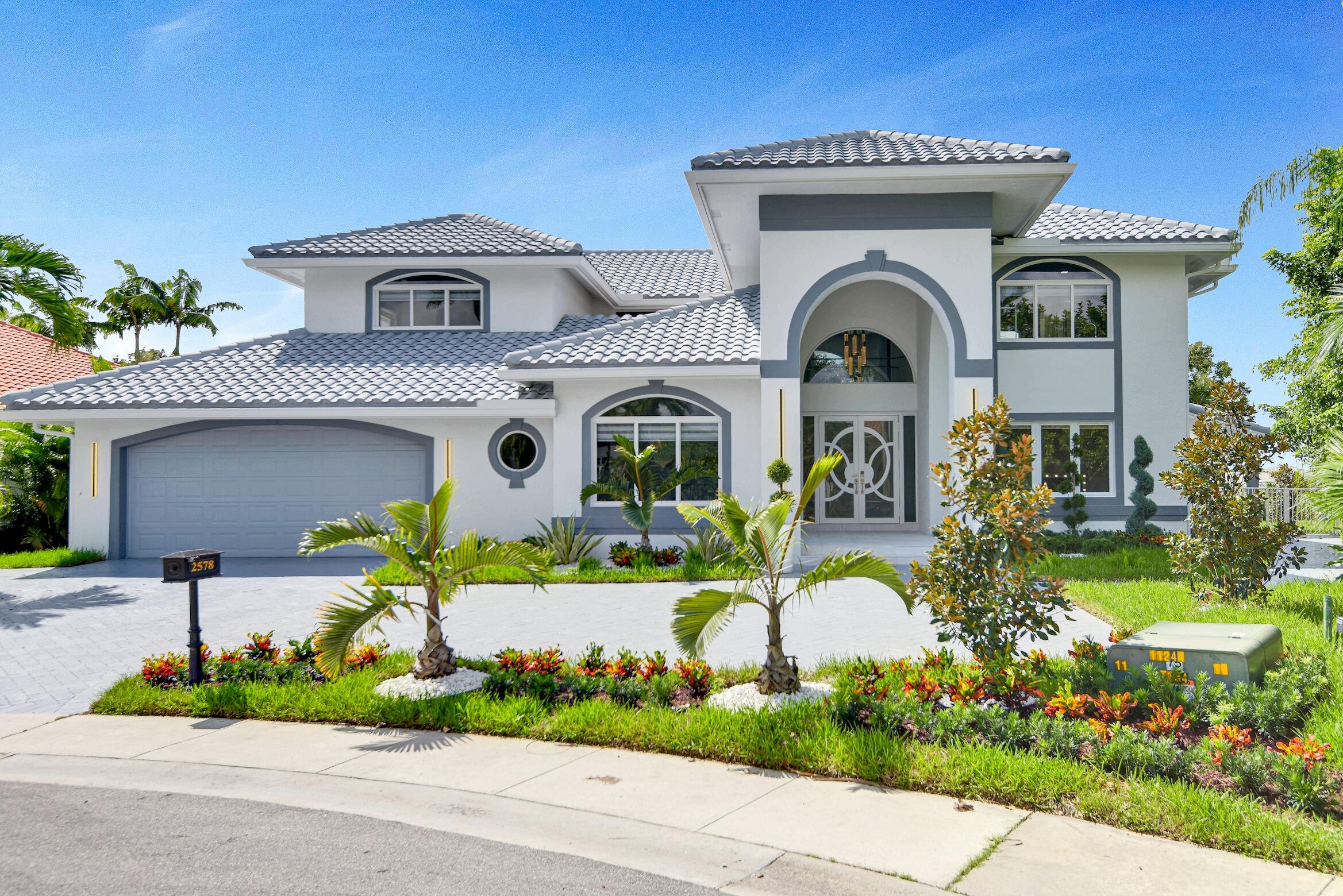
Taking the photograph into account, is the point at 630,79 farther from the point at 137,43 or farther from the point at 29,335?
the point at 29,335

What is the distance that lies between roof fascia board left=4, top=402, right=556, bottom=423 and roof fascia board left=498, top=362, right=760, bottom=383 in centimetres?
76

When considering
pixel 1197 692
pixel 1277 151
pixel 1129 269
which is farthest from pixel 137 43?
pixel 1277 151

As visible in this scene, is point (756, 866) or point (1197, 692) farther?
point (1197, 692)

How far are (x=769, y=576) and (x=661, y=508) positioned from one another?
8.21 m

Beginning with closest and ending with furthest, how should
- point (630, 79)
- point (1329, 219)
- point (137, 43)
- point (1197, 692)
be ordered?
point (1197, 692) < point (137, 43) < point (630, 79) < point (1329, 219)

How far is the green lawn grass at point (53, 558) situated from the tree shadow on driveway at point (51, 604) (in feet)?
Answer: 9.57

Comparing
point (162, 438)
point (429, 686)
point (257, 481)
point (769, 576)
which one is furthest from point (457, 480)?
point (769, 576)

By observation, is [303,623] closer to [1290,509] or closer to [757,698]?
[757,698]

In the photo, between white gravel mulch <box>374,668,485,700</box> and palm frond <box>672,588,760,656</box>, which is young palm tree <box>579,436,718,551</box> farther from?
palm frond <box>672,588,760,656</box>

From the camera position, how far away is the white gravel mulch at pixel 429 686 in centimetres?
693

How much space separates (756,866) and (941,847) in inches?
38.1

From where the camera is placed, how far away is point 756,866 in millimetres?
4191

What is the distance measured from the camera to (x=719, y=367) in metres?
14.3

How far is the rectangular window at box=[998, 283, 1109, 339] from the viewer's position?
54.8ft
